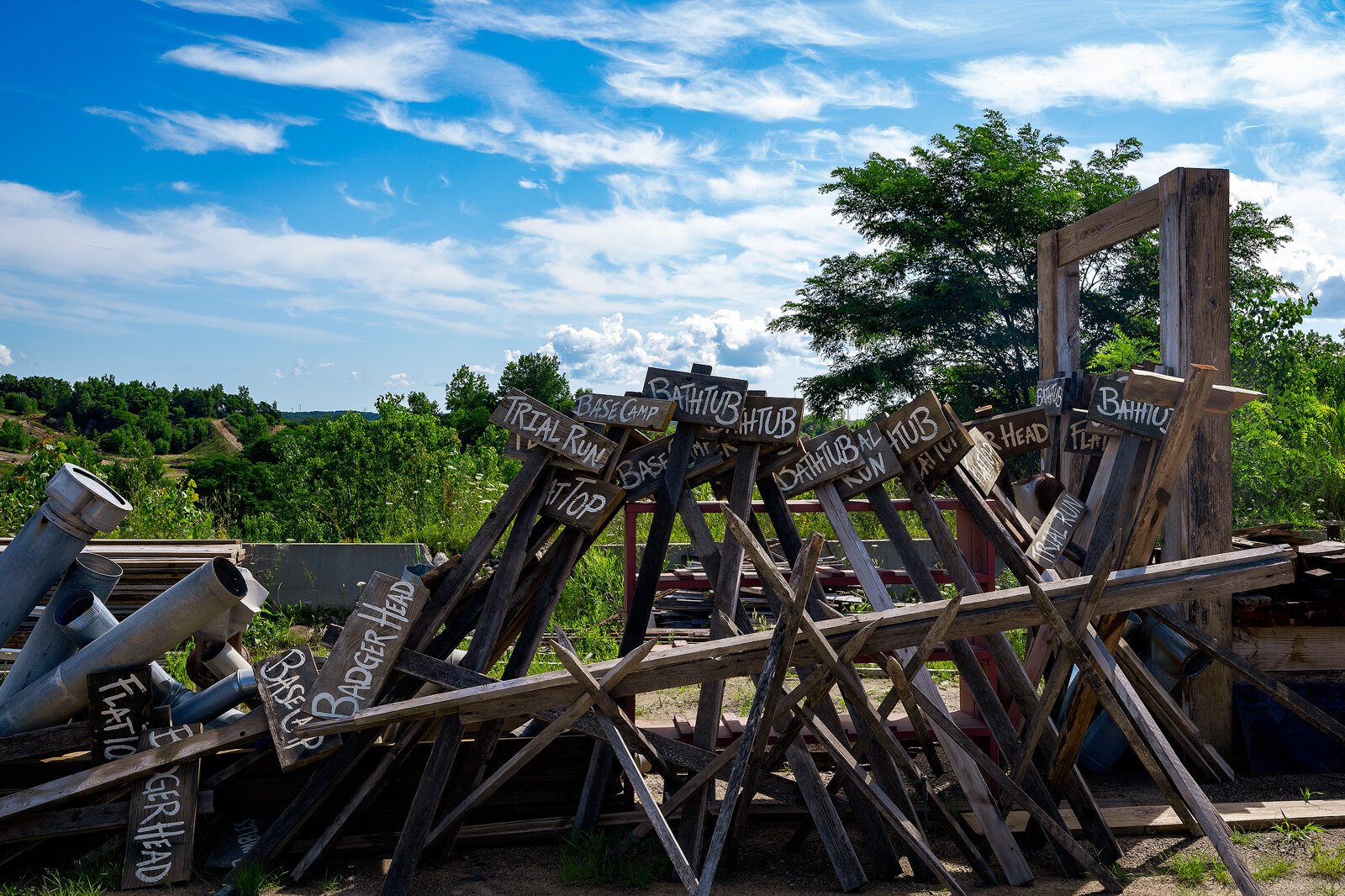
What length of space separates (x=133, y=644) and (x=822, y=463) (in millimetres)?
3553

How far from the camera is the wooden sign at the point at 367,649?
4.53 m

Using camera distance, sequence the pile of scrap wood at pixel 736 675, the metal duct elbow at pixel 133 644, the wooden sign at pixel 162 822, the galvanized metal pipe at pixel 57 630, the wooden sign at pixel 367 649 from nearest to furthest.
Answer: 1. the pile of scrap wood at pixel 736 675
2. the wooden sign at pixel 162 822
3. the wooden sign at pixel 367 649
4. the metal duct elbow at pixel 133 644
5. the galvanized metal pipe at pixel 57 630

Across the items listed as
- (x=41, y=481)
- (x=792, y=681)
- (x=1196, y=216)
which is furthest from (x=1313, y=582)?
(x=41, y=481)

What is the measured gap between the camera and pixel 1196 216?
610 centimetres

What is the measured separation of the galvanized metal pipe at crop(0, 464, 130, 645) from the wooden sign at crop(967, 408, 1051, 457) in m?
4.81

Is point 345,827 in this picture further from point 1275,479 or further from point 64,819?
point 1275,479

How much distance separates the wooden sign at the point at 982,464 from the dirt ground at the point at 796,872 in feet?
6.29

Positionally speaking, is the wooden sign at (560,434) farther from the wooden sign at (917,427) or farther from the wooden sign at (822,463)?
the wooden sign at (917,427)

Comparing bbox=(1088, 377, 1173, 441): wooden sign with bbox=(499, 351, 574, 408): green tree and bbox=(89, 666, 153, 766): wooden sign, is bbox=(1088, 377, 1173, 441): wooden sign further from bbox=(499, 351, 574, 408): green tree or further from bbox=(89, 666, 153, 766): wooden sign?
bbox=(499, 351, 574, 408): green tree

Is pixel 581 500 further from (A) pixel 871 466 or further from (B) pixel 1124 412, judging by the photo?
(B) pixel 1124 412

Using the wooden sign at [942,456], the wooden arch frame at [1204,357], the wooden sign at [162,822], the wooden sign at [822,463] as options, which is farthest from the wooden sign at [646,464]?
the wooden arch frame at [1204,357]

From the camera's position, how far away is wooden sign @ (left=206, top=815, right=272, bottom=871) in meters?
4.58

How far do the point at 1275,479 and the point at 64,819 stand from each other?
41.0 feet

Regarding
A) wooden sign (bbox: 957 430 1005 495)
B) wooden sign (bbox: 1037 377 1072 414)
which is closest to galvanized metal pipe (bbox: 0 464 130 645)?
wooden sign (bbox: 957 430 1005 495)
